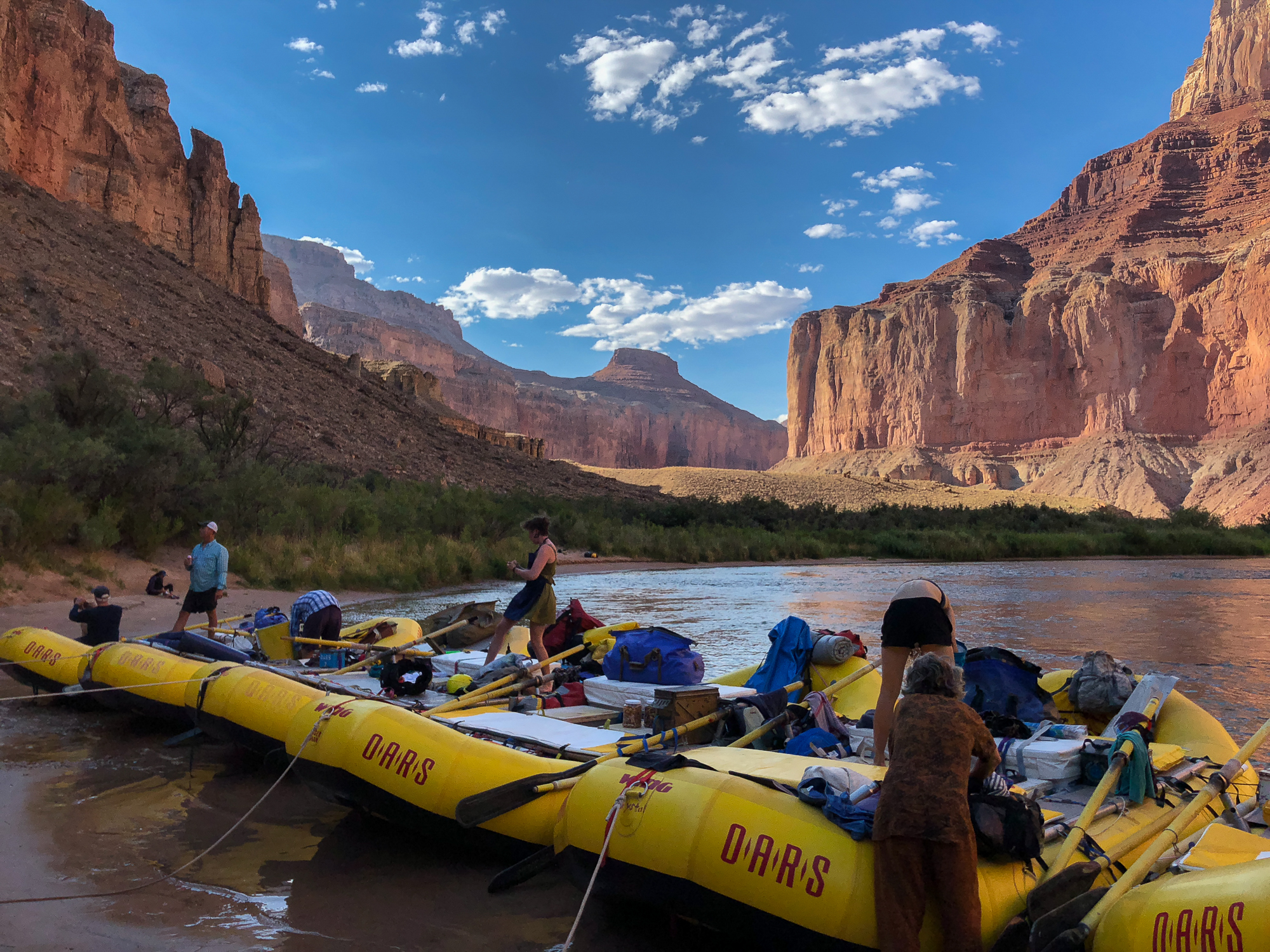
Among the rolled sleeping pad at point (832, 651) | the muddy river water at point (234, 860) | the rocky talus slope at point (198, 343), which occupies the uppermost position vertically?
the rocky talus slope at point (198, 343)

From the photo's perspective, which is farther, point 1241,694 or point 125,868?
point 1241,694

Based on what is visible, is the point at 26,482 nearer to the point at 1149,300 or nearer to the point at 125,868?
the point at 125,868

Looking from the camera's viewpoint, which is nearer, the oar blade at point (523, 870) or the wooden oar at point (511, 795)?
the oar blade at point (523, 870)

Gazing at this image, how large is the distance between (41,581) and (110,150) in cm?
4233

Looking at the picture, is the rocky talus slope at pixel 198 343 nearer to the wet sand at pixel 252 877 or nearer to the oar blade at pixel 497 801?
the wet sand at pixel 252 877

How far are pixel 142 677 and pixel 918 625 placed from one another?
5947 mm

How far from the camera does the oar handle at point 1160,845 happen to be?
2.87m

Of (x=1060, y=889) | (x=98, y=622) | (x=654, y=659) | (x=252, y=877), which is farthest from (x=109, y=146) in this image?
(x=1060, y=889)

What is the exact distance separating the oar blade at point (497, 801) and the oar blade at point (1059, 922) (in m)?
2.06

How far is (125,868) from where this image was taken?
13.6ft

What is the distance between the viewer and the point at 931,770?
2848 millimetres

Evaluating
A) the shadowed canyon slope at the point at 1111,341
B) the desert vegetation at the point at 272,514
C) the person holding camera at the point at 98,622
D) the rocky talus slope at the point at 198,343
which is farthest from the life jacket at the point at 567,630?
the shadowed canyon slope at the point at 1111,341

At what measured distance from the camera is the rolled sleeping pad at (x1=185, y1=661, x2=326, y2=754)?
18.2 ft

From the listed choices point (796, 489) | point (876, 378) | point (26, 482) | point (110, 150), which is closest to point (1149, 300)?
point (876, 378)
